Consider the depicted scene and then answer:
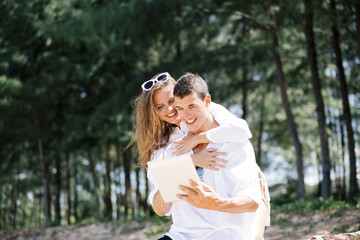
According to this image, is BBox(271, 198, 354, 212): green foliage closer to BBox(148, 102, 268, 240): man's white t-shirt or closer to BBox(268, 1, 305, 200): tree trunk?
BBox(268, 1, 305, 200): tree trunk

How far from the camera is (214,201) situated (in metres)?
1.91

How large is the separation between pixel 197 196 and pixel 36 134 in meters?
13.4

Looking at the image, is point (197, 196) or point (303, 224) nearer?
point (197, 196)

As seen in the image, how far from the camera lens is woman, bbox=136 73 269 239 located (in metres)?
2.10

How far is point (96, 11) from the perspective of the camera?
1110 centimetres

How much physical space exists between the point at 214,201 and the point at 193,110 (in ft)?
1.56

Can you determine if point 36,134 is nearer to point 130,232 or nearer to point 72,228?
point 72,228

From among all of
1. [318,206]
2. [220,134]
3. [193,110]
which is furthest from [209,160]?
[318,206]

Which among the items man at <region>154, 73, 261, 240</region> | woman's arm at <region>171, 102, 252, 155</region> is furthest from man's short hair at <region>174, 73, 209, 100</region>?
woman's arm at <region>171, 102, 252, 155</region>

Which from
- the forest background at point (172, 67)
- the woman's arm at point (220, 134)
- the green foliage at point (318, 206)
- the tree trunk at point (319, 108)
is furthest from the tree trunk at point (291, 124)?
the woman's arm at point (220, 134)

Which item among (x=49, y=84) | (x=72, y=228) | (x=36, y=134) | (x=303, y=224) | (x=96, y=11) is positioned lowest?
(x=72, y=228)

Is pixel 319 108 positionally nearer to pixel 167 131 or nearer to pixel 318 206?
pixel 318 206

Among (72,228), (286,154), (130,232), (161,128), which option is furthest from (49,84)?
(161,128)

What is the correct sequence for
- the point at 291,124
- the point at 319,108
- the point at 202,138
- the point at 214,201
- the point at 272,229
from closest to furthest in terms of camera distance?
the point at 214,201 < the point at 202,138 < the point at 272,229 < the point at 319,108 < the point at 291,124
